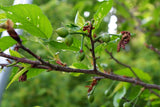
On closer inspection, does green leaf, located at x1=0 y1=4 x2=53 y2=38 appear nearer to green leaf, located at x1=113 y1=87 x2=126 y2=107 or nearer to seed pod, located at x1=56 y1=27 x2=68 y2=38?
seed pod, located at x1=56 y1=27 x2=68 y2=38

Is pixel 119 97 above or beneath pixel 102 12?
beneath

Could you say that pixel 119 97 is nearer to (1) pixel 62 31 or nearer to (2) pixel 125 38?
(2) pixel 125 38

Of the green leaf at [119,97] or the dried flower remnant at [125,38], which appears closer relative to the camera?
the dried flower remnant at [125,38]

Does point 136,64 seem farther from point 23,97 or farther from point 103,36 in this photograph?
point 103,36

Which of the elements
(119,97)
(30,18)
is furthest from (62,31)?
(119,97)

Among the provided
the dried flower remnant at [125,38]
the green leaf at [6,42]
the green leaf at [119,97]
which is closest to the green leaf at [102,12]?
the dried flower remnant at [125,38]

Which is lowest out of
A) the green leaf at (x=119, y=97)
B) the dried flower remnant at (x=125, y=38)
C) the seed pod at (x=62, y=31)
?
the green leaf at (x=119, y=97)

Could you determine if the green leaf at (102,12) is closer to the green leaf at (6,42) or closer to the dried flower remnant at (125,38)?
the dried flower remnant at (125,38)

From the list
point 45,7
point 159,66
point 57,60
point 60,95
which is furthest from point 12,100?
point 57,60

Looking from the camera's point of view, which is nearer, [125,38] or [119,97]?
[125,38]
